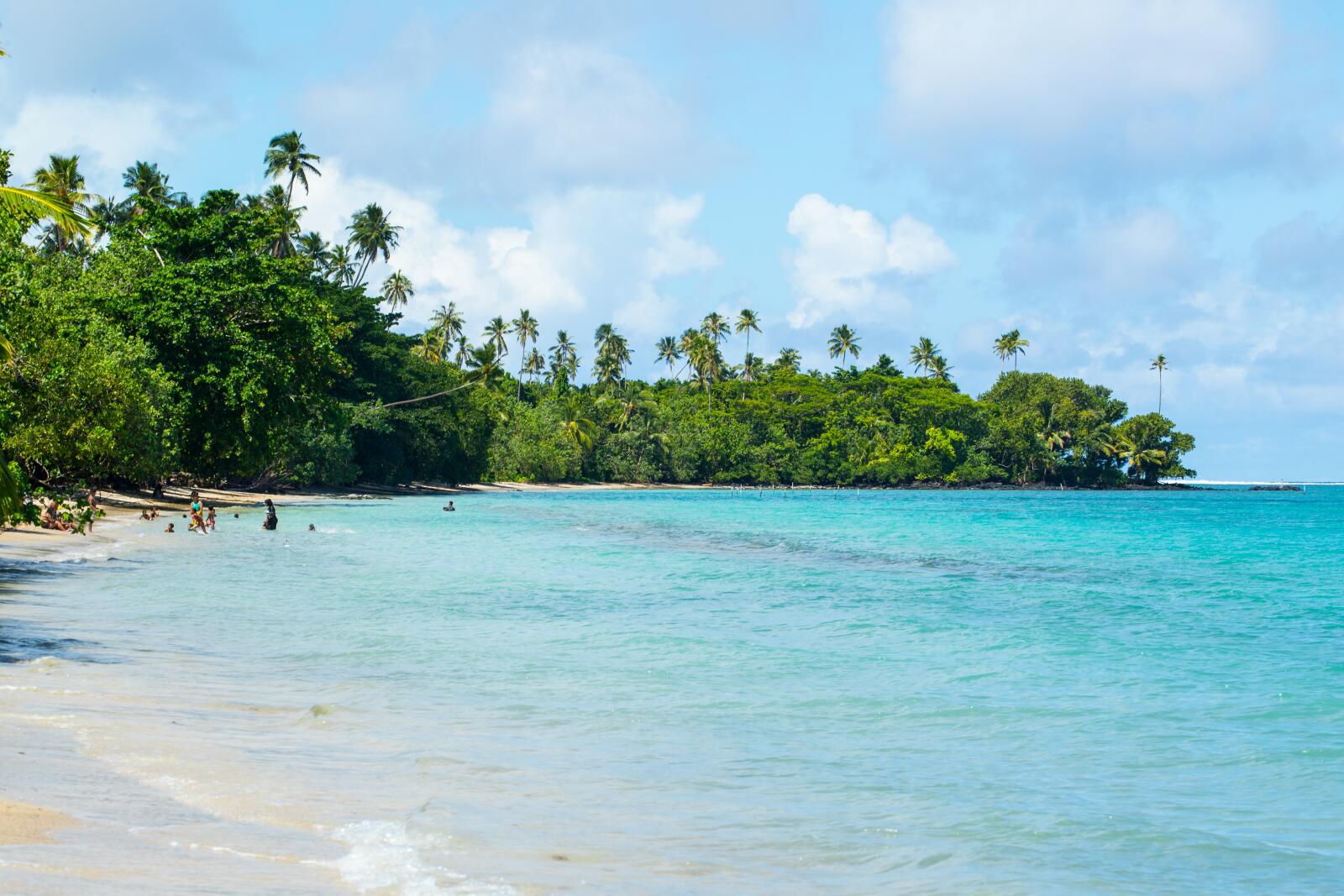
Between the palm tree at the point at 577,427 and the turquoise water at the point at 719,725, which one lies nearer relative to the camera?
the turquoise water at the point at 719,725

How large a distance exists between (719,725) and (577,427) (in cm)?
9978

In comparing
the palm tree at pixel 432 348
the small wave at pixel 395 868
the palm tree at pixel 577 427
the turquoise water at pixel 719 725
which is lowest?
the turquoise water at pixel 719 725

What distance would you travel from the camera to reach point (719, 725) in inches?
397

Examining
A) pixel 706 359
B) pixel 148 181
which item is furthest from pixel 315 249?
pixel 706 359

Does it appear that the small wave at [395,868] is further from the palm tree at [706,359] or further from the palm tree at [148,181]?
the palm tree at [706,359]

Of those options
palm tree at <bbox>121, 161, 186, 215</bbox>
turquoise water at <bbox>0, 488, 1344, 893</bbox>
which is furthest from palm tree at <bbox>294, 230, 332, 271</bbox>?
turquoise water at <bbox>0, 488, 1344, 893</bbox>

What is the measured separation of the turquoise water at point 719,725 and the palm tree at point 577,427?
274 ft

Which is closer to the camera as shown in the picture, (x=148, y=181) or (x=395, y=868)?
(x=395, y=868)

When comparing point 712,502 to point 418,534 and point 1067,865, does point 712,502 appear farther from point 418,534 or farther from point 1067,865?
point 1067,865

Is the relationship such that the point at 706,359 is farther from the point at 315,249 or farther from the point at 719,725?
the point at 719,725

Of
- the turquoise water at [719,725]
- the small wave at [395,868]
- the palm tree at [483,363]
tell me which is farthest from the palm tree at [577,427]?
the small wave at [395,868]

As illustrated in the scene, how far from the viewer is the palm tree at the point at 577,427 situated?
4294 inches

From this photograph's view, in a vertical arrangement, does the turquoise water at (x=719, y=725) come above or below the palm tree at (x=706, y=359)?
below

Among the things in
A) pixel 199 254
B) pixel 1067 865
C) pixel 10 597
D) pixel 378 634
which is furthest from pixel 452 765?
pixel 199 254
